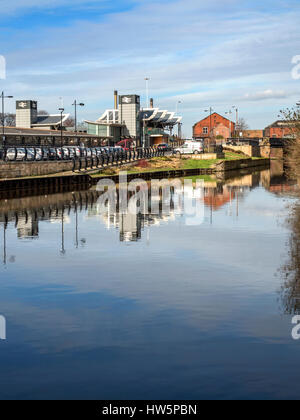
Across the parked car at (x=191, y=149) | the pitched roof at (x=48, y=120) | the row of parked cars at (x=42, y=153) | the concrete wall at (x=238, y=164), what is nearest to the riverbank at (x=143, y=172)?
the concrete wall at (x=238, y=164)

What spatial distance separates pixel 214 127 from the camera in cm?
15662

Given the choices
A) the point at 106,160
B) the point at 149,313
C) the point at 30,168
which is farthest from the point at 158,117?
the point at 149,313

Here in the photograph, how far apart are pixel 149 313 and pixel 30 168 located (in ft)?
129

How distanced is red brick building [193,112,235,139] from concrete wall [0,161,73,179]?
10359 centimetres

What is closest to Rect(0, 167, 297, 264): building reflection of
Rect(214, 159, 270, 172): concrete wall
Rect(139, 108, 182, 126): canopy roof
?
Rect(214, 159, 270, 172): concrete wall

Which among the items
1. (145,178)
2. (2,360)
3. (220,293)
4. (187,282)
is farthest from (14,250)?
(145,178)

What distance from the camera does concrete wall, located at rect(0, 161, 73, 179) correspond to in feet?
155

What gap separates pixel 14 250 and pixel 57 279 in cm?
565

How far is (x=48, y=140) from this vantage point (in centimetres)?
9438

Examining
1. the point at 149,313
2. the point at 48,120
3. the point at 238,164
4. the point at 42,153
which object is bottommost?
the point at 149,313

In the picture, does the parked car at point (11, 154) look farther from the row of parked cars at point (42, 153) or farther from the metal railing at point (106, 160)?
the metal railing at point (106, 160)

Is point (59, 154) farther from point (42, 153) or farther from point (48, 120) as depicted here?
point (48, 120)
